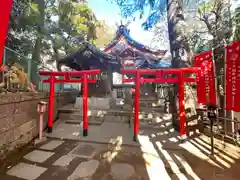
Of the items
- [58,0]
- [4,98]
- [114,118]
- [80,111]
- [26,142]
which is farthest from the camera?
[58,0]

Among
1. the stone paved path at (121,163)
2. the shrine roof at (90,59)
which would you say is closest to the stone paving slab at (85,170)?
the stone paved path at (121,163)

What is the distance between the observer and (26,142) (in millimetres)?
5055

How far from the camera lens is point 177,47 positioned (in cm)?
705

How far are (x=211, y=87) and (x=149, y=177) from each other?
441cm

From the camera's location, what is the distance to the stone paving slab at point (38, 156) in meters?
3.98

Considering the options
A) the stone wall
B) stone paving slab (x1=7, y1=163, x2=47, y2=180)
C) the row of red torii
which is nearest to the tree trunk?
the row of red torii

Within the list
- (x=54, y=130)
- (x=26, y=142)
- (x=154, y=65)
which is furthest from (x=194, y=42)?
(x=26, y=142)

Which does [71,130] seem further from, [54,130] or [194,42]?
[194,42]

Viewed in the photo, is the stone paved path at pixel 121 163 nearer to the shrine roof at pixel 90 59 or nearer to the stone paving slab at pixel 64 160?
the stone paving slab at pixel 64 160

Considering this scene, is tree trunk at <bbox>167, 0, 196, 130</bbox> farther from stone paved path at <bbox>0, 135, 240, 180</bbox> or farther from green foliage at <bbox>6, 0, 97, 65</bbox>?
green foliage at <bbox>6, 0, 97, 65</bbox>

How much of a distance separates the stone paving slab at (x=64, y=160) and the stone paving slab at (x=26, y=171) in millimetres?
357

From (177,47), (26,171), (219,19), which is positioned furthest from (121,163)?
(219,19)

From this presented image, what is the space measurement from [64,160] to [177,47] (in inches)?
280

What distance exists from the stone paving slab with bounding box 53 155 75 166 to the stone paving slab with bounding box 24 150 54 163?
0.43m
